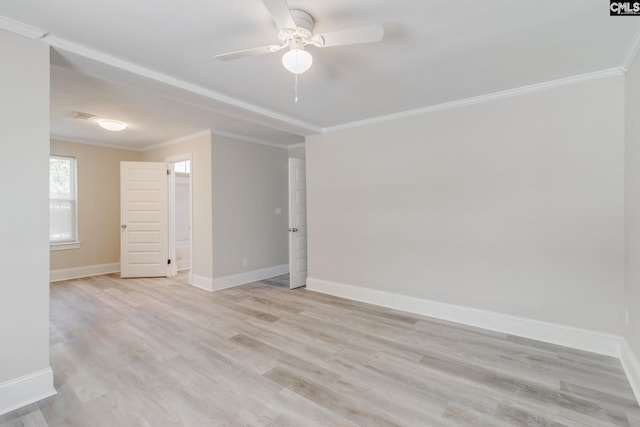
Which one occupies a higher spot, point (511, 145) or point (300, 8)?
point (300, 8)

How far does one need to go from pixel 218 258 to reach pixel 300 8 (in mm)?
3854

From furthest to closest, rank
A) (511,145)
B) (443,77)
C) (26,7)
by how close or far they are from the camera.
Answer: (511,145), (443,77), (26,7)

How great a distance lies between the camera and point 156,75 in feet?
8.50

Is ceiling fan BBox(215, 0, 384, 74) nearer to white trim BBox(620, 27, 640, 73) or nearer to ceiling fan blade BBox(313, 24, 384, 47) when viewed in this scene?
ceiling fan blade BBox(313, 24, 384, 47)

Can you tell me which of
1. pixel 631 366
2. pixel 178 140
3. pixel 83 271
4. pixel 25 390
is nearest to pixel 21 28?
pixel 25 390

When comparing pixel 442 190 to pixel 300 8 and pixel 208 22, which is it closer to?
pixel 300 8

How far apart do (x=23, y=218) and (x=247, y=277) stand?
11.3 feet

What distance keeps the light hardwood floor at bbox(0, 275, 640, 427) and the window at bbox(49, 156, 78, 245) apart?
2394 millimetres

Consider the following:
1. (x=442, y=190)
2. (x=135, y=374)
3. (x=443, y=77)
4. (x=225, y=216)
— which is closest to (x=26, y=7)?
(x=135, y=374)

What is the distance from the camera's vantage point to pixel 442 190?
3.46 m

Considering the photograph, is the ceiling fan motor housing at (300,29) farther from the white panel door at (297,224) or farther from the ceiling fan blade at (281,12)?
the white panel door at (297,224)

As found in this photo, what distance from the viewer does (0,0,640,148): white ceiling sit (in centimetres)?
179

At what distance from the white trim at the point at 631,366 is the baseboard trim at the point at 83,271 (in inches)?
294

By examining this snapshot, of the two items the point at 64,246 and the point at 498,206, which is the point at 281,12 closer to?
the point at 498,206
